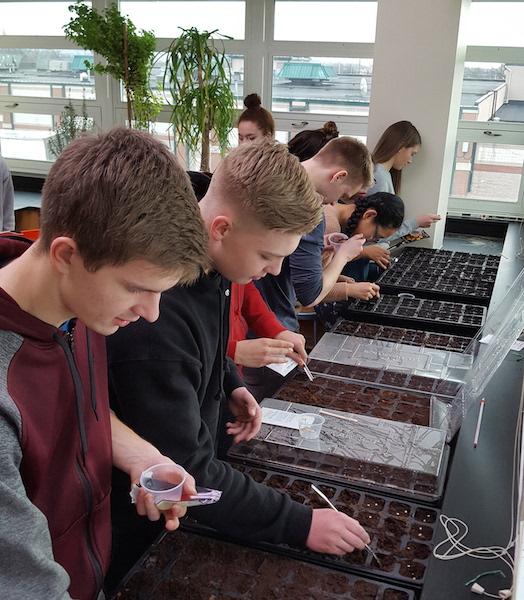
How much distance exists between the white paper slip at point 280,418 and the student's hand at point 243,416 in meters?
0.07

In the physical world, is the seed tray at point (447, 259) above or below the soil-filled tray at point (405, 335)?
below

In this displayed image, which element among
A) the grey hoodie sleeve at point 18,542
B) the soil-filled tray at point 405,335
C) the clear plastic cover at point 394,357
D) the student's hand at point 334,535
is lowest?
the soil-filled tray at point 405,335

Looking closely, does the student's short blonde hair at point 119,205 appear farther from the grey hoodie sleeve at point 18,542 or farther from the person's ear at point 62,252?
the grey hoodie sleeve at point 18,542

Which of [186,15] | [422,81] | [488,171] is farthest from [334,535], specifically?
[186,15]

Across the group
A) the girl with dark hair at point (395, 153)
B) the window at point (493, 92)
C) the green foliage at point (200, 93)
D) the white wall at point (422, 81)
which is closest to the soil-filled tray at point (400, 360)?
the girl with dark hair at point (395, 153)

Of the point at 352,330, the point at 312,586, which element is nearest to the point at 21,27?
the point at 352,330

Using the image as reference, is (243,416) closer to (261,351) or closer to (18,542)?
(261,351)

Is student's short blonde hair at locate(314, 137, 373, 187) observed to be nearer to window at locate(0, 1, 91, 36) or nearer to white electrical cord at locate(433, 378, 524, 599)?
white electrical cord at locate(433, 378, 524, 599)

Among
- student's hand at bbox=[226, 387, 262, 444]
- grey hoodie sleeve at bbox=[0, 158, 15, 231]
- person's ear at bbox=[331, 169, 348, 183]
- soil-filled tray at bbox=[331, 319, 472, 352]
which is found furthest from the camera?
grey hoodie sleeve at bbox=[0, 158, 15, 231]

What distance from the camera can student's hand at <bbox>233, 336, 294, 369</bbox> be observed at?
153 centimetres

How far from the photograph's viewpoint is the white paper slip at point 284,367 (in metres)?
1.64

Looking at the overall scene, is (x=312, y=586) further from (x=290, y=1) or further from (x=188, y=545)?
(x=290, y=1)

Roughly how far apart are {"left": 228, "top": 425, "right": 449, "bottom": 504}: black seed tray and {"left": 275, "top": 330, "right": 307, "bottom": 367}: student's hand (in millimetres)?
370

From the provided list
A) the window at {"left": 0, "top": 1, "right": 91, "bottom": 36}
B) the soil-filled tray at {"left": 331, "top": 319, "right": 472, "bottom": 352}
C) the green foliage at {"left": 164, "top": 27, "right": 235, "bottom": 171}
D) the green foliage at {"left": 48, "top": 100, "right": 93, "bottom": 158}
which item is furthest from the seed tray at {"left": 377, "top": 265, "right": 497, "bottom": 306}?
the window at {"left": 0, "top": 1, "right": 91, "bottom": 36}
